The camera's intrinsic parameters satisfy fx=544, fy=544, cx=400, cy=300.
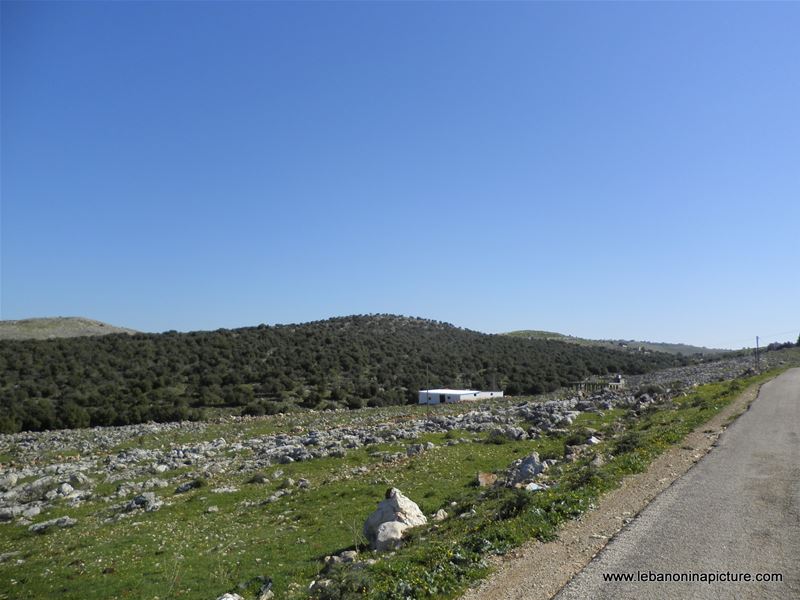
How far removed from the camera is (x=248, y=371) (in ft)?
221

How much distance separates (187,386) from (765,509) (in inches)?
2346

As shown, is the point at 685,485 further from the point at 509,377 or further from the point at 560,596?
the point at 509,377

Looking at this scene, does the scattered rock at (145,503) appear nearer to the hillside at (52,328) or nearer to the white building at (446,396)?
the white building at (446,396)

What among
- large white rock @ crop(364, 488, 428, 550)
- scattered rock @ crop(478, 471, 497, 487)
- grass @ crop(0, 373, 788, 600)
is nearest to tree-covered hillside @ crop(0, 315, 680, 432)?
grass @ crop(0, 373, 788, 600)

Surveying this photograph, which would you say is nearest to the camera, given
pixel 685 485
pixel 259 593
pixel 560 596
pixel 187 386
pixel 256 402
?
pixel 560 596

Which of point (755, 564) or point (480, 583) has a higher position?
point (755, 564)

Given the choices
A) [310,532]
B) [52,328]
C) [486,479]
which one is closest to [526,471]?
[486,479]

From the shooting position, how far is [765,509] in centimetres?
1137

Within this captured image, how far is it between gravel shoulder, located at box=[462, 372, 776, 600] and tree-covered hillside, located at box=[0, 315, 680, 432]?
42.7 m

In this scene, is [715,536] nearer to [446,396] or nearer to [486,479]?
[486,479]

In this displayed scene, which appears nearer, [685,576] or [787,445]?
[685,576]

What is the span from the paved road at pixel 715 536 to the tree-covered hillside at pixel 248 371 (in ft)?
143

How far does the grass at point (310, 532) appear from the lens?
988cm

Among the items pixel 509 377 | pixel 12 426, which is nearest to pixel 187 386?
pixel 12 426
